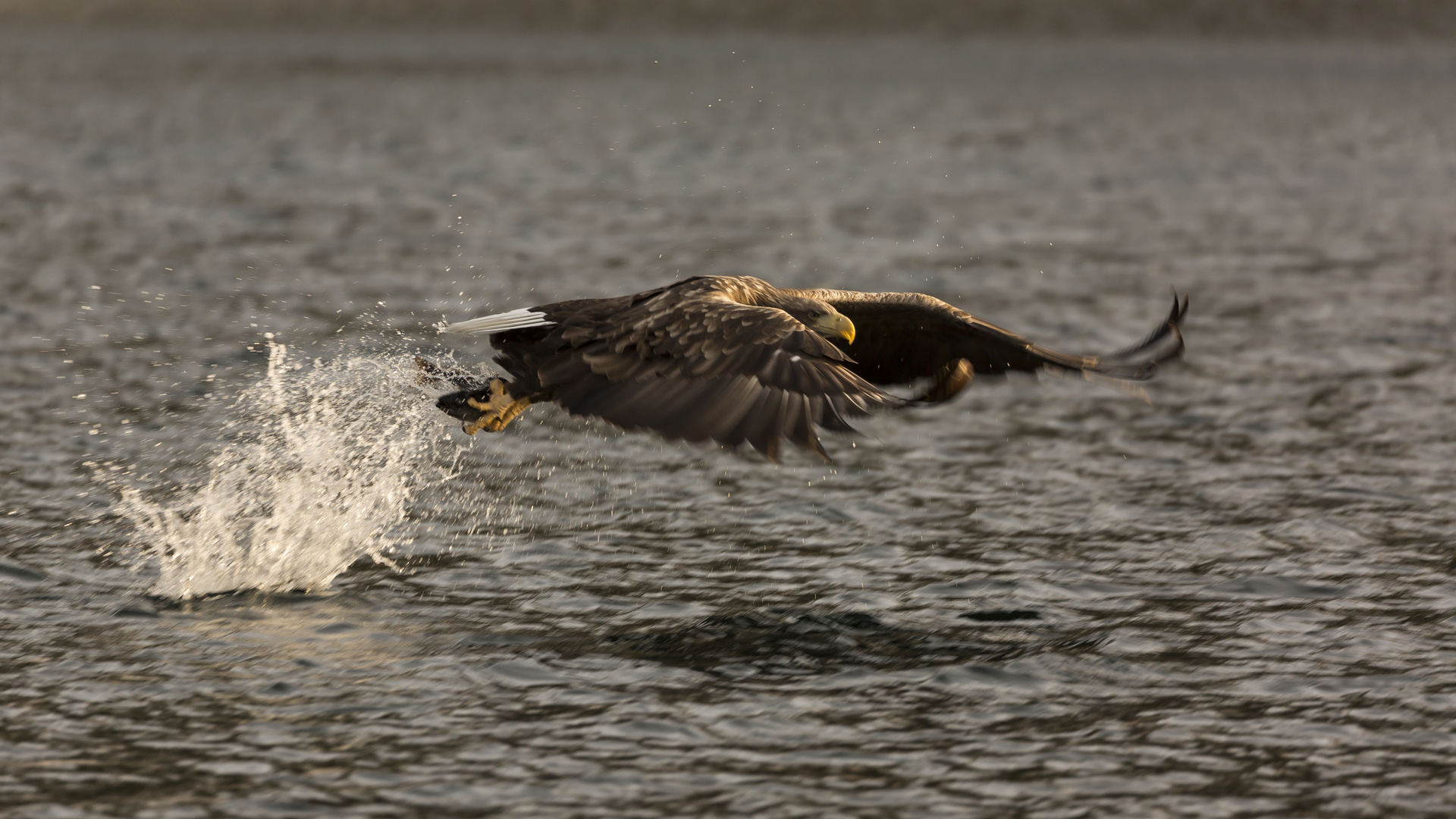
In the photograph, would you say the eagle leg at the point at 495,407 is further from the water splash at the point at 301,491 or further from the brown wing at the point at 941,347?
the brown wing at the point at 941,347

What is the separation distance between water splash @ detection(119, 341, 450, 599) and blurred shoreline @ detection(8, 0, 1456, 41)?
3979cm

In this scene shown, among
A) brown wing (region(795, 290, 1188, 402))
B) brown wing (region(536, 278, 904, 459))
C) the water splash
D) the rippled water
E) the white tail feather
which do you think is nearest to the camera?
the rippled water

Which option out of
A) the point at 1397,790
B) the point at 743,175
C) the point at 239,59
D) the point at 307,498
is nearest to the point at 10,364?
the point at 307,498

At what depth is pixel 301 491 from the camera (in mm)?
10500

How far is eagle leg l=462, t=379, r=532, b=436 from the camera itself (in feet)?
29.4

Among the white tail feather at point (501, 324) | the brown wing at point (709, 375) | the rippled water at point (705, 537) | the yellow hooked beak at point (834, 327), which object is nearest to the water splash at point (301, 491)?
the rippled water at point (705, 537)

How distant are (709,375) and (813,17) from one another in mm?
44940

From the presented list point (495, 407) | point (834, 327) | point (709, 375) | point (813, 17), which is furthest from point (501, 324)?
point (813, 17)

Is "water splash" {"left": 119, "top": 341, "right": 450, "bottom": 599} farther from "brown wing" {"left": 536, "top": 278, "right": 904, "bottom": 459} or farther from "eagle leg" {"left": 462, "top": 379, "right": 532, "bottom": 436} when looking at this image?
"brown wing" {"left": 536, "top": 278, "right": 904, "bottom": 459}

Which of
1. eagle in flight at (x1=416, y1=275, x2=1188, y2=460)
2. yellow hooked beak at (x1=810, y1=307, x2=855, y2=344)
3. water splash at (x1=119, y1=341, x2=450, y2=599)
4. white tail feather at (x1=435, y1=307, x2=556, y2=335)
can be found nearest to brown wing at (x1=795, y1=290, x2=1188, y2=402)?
eagle in flight at (x1=416, y1=275, x2=1188, y2=460)

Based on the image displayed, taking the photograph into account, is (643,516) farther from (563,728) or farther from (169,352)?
(169,352)

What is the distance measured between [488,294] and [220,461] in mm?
6333

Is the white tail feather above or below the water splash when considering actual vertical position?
above

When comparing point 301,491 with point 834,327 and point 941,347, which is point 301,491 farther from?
point 941,347
